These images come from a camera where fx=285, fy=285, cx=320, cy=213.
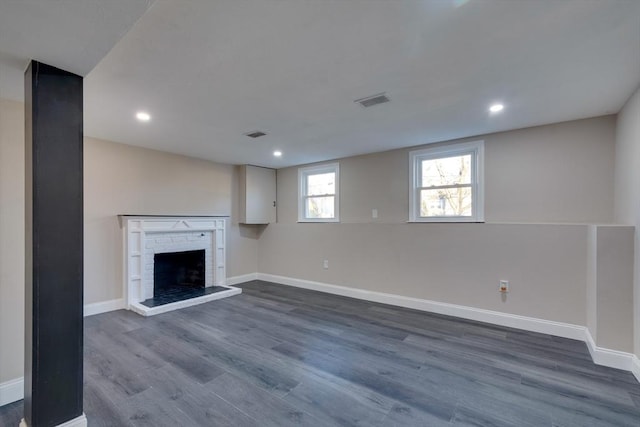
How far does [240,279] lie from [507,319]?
14.8 ft

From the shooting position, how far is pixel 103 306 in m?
3.92

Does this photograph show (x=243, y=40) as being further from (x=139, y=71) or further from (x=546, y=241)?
(x=546, y=241)

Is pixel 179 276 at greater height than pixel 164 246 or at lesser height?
lesser

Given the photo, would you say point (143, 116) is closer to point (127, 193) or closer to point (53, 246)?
point (127, 193)

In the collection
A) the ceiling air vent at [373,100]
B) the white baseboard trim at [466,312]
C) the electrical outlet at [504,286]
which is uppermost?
the ceiling air vent at [373,100]

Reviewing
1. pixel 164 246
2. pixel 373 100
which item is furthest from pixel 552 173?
pixel 164 246

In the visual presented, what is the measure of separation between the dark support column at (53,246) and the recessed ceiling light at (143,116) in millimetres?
1273

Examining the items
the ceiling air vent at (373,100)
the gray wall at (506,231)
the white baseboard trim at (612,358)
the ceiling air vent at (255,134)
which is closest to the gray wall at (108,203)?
the ceiling air vent at (255,134)

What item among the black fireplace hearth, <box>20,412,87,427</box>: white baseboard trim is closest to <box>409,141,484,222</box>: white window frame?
the black fireplace hearth

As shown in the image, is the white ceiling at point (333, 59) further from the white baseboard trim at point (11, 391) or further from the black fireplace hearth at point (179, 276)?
the black fireplace hearth at point (179, 276)

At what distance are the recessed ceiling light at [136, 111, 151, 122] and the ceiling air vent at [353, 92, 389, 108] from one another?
2.15 m

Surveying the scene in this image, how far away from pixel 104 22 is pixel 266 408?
235 cm

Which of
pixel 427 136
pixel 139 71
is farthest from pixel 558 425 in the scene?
pixel 139 71

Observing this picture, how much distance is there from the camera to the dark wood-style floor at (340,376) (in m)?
1.86
